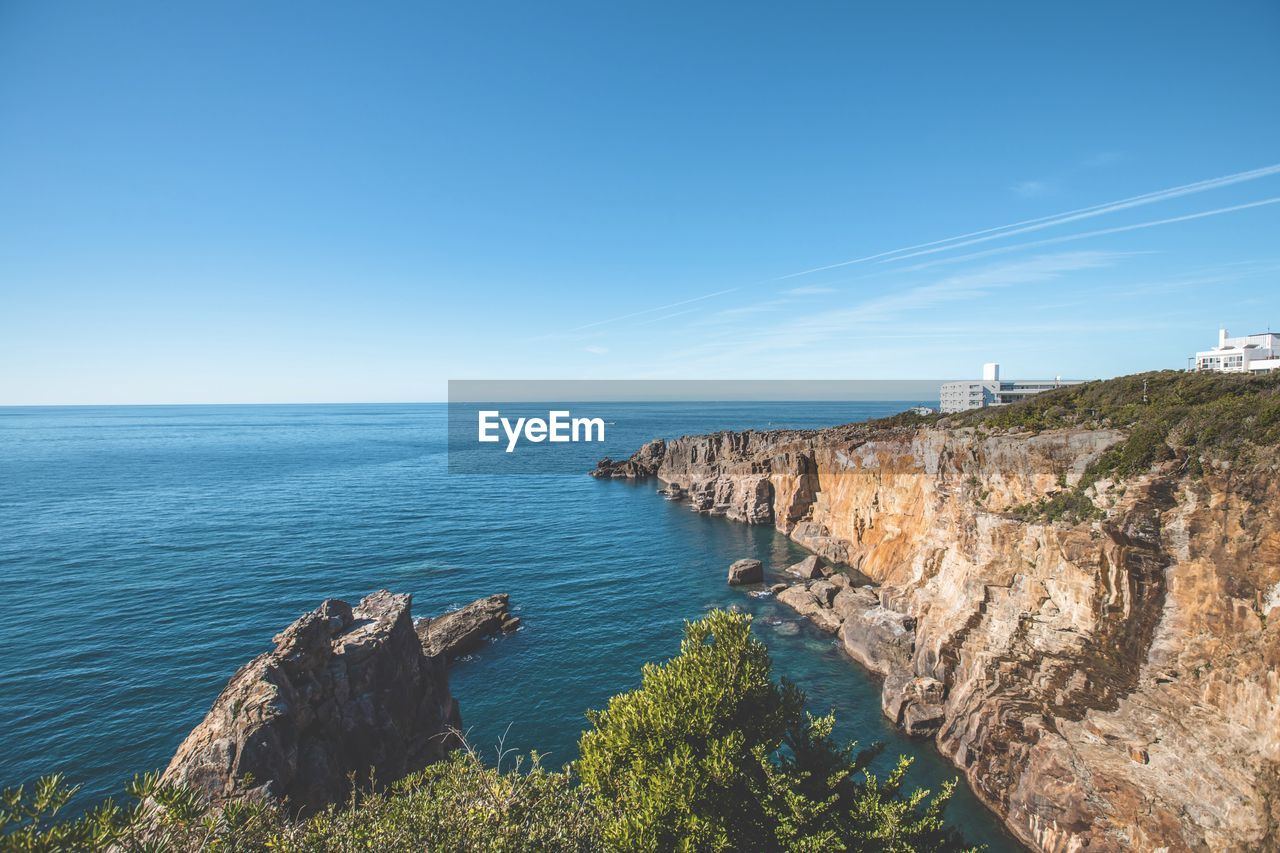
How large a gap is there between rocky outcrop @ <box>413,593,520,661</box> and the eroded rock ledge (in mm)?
6395

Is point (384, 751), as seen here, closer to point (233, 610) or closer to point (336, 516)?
point (233, 610)

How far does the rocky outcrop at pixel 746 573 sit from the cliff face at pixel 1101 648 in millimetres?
14553

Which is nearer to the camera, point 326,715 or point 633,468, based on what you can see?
point 326,715

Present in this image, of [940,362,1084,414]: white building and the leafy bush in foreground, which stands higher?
[940,362,1084,414]: white building

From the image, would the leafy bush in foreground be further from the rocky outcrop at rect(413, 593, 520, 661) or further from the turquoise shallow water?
the rocky outcrop at rect(413, 593, 520, 661)

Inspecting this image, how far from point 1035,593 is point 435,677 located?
36.0 m

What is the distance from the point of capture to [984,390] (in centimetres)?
14375

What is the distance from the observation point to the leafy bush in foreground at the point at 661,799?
1341cm

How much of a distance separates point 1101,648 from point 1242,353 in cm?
8999

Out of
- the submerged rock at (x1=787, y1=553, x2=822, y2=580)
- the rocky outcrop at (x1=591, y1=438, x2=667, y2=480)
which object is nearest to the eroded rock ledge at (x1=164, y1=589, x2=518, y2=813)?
the submerged rock at (x1=787, y1=553, x2=822, y2=580)

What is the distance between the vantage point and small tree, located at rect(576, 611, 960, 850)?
17891mm

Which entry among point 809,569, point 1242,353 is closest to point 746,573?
point 809,569

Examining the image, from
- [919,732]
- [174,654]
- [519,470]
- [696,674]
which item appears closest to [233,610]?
[174,654]

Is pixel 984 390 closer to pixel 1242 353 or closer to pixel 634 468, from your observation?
pixel 1242 353
